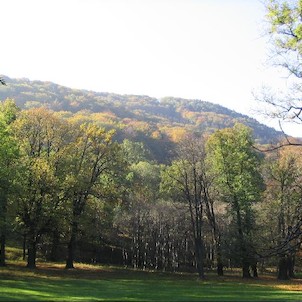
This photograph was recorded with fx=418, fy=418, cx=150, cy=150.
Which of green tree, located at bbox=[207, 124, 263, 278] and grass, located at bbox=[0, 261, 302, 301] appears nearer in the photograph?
grass, located at bbox=[0, 261, 302, 301]

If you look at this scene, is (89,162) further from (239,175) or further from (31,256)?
(239,175)

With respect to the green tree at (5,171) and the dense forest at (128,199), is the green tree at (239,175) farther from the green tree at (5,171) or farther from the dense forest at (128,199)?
the green tree at (5,171)

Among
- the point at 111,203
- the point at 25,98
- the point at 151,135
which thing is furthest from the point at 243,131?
the point at 25,98

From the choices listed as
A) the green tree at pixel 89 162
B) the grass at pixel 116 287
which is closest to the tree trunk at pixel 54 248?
the green tree at pixel 89 162

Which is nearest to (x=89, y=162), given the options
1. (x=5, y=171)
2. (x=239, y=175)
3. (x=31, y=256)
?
(x=31, y=256)

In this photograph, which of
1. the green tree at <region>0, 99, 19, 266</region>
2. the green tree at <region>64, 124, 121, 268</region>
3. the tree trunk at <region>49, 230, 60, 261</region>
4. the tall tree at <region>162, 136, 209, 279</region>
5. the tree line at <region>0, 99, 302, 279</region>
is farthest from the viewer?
the tree trunk at <region>49, 230, 60, 261</region>

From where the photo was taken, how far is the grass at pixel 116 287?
70.4 feet

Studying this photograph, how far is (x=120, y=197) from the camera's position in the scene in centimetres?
4706

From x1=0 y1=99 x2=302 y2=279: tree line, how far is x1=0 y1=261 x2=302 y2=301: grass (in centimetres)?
339

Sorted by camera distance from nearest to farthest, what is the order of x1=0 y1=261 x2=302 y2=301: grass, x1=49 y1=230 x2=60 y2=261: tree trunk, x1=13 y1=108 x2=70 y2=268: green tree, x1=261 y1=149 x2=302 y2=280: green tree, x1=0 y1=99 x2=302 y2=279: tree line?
x1=0 y1=261 x2=302 y2=301: grass → x1=13 y1=108 x2=70 y2=268: green tree → x1=0 y1=99 x2=302 y2=279: tree line → x1=261 y1=149 x2=302 y2=280: green tree → x1=49 y1=230 x2=60 y2=261: tree trunk

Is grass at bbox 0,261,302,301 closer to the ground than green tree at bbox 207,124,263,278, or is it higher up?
closer to the ground

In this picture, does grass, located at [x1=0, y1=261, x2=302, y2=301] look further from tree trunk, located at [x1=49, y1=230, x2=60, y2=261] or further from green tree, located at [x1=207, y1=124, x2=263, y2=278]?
green tree, located at [x1=207, y1=124, x2=263, y2=278]

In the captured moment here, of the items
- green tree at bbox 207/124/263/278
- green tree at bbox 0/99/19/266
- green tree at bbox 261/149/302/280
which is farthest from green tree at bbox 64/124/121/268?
green tree at bbox 261/149/302/280

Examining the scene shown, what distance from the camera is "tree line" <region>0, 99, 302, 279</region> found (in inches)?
1521
